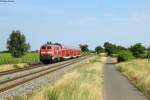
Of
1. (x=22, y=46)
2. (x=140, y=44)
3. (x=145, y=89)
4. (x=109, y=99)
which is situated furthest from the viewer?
(x=22, y=46)

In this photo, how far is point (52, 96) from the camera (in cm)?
1366

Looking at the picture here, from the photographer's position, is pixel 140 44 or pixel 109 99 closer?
pixel 109 99

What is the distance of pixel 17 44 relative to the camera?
125m

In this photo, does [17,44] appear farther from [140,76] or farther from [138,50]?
[140,76]

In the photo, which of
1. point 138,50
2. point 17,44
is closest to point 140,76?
point 138,50

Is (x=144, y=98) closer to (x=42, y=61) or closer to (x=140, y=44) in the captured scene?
(x=42, y=61)

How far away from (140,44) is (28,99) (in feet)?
279

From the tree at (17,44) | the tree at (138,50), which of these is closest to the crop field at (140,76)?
the tree at (138,50)

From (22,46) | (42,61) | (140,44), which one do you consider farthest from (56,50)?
(22,46)

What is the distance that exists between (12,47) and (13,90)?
10383 cm

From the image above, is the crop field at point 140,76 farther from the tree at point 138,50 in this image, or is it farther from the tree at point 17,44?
the tree at point 17,44

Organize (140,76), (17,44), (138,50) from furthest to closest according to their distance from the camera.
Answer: (17,44) → (138,50) → (140,76)

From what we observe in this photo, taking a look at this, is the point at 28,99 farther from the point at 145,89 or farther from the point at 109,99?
the point at 145,89

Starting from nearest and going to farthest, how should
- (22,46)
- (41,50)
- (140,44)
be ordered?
(41,50) < (140,44) < (22,46)
